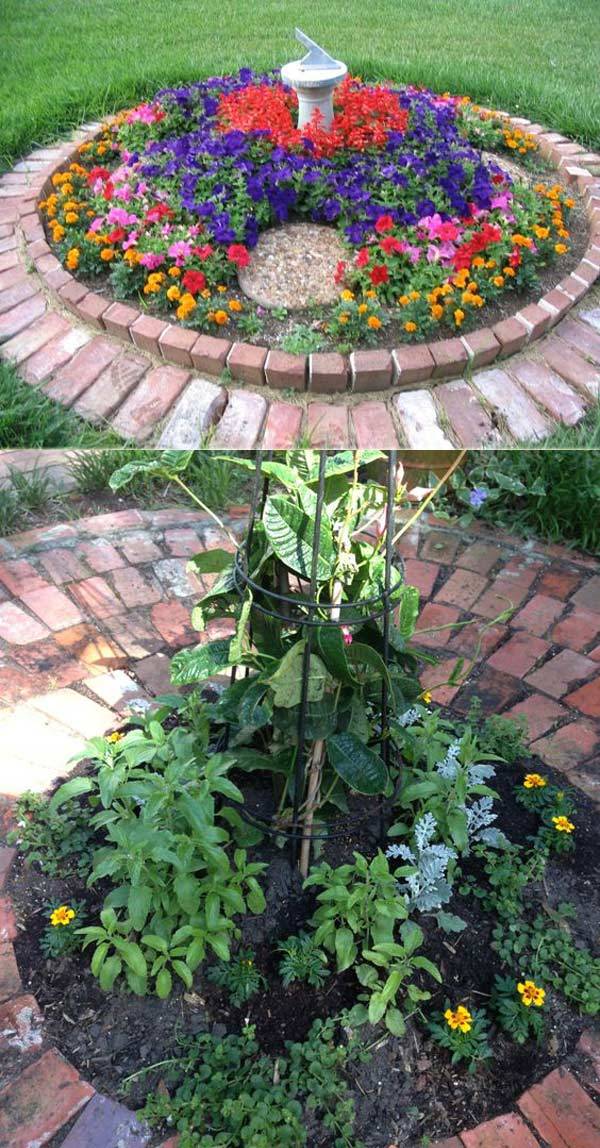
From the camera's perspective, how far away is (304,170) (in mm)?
2336

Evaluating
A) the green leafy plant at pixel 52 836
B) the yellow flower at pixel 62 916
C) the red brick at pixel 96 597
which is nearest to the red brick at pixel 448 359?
the red brick at pixel 96 597

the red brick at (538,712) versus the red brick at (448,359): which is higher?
the red brick at (448,359)

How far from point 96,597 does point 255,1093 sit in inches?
43.9

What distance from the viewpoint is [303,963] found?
53.0 inches

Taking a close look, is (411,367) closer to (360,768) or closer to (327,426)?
(327,426)

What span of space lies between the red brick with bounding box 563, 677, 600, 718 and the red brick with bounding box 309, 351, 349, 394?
2.86 feet

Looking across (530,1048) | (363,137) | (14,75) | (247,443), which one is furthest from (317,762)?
(363,137)

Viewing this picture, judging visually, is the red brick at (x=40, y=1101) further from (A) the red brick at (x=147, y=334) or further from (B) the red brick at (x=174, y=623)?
(A) the red brick at (x=147, y=334)

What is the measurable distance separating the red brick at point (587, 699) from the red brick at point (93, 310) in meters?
1.42

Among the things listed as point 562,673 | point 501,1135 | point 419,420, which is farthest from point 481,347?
point 501,1135

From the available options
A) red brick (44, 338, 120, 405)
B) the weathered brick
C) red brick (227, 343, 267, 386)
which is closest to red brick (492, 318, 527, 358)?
the weathered brick

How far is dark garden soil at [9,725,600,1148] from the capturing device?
4.01 ft

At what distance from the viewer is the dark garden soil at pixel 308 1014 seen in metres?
1.22

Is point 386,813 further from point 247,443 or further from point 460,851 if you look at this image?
point 247,443
